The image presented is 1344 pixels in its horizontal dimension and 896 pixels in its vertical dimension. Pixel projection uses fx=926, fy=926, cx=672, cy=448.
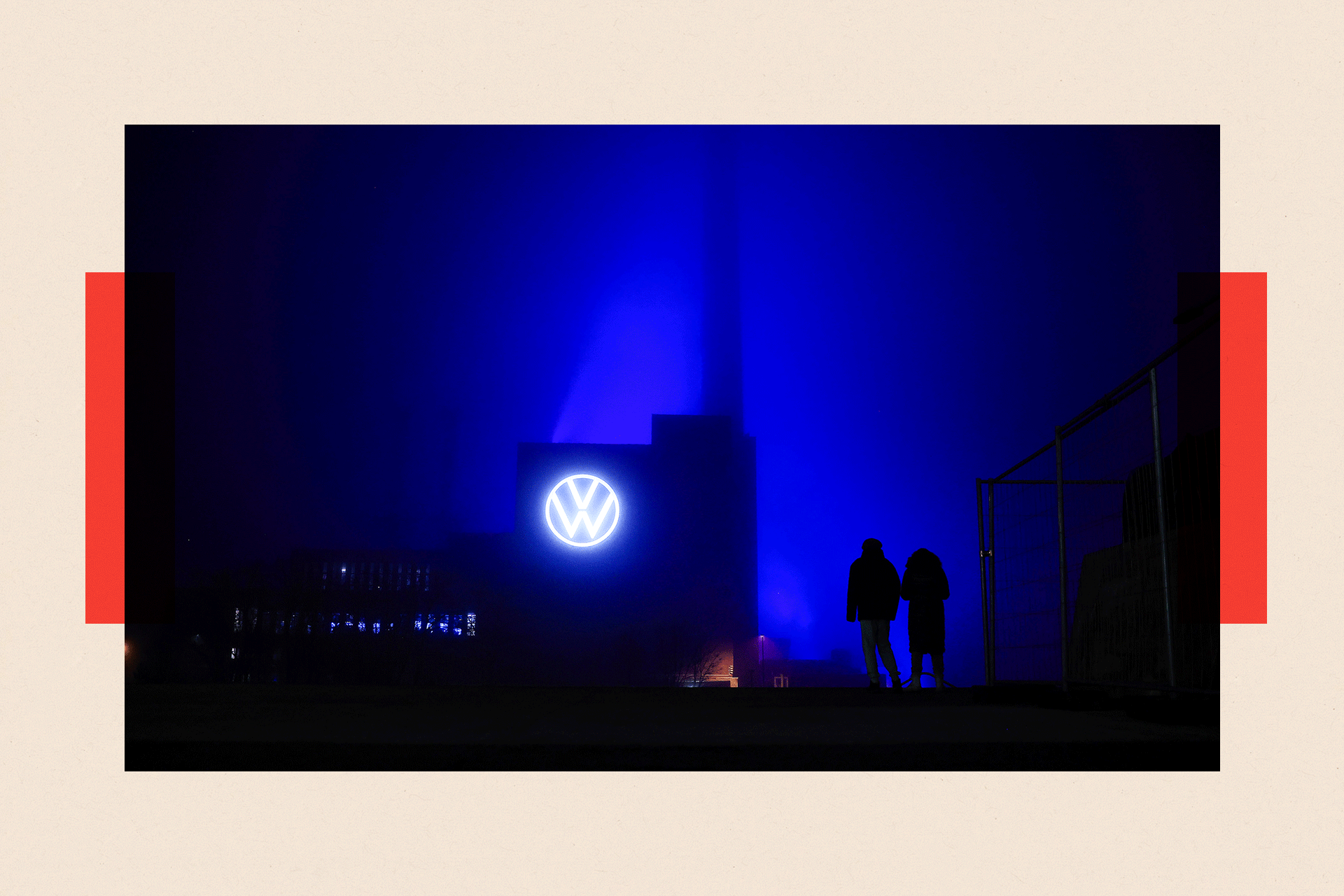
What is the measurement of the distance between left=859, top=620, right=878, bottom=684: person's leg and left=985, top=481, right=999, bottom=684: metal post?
121cm

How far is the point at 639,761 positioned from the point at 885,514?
99232 millimetres

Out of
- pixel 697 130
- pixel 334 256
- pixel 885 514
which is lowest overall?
pixel 885 514

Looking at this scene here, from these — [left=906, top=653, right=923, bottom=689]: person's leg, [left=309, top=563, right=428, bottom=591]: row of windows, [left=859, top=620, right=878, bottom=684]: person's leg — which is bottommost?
[left=309, top=563, right=428, bottom=591]: row of windows

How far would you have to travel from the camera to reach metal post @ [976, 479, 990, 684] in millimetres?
8492

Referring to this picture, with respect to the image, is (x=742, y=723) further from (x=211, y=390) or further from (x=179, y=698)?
(x=211, y=390)

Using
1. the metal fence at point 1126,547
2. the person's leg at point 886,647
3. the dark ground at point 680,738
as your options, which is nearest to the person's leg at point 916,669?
the person's leg at point 886,647

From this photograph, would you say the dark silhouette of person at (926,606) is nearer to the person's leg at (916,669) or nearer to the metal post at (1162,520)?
the person's leg at (916,669)

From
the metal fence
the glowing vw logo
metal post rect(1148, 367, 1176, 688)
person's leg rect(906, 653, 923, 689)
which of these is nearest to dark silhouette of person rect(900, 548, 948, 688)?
person's leg rect(906, 653, 923, 689)

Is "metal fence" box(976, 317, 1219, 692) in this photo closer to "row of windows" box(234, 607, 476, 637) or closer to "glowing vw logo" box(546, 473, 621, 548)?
"glowing vw logo" box(546, 473, 621, 548)

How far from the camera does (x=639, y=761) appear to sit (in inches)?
146

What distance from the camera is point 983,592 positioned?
872 cm

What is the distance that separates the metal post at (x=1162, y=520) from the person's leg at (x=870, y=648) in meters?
4.59

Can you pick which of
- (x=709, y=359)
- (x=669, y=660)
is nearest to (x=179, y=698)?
(x=669, y=660)

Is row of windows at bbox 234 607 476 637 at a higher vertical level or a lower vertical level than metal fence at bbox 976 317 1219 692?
lower
